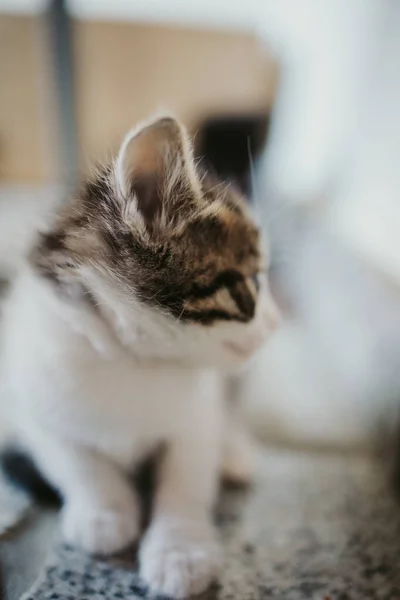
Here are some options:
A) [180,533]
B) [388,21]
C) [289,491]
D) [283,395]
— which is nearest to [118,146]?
[180,533]

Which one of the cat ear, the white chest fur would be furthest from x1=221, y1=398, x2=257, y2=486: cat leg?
the cat ear

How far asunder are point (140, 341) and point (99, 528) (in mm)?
257

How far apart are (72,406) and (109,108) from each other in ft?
3.94

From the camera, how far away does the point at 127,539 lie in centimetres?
62

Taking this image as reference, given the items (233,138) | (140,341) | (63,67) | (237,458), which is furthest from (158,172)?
(63,67)

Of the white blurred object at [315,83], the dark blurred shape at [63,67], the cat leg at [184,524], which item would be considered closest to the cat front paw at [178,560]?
the cat leg at [184,524]

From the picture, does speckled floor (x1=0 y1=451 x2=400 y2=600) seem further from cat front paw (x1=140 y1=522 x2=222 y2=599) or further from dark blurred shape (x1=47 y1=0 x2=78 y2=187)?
dark blurred shape (x1=47 y1=0 x2=78 y2=187)

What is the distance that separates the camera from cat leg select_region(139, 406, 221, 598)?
1.84 feet

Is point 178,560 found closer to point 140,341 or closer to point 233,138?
point 140,341

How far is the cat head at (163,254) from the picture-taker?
0.42 m

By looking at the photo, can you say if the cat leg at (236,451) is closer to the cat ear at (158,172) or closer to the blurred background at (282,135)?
the blurred background at (282,135)

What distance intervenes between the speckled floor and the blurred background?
13cm

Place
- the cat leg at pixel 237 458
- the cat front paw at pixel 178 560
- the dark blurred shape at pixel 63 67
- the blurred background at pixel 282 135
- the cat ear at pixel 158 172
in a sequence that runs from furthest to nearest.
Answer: the dark blurred shape at pixel 63 67, the blurred background at pixel 282 135, the cat leg at pixel 237 458, the cat front paw at pixel 178 560, the cat ear at pixel 158 172

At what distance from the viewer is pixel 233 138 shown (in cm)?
143
